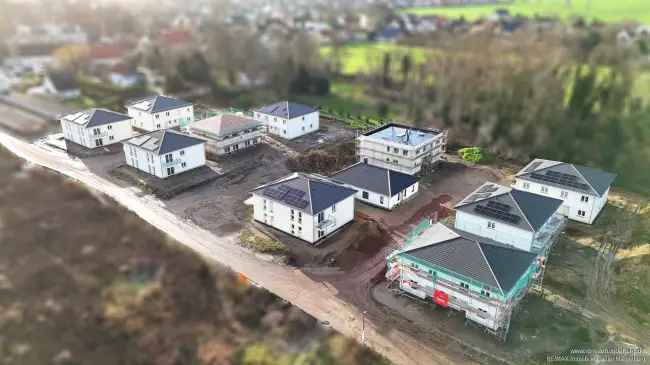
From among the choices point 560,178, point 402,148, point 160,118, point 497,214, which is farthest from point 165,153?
point 560,178

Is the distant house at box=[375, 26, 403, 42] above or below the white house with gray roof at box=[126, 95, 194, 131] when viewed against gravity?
above

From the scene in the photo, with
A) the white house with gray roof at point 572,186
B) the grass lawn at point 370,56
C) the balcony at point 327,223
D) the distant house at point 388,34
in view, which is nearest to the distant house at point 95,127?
the balcony at point 327,223

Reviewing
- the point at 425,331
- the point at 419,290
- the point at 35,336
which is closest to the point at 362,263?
the point at 419,290

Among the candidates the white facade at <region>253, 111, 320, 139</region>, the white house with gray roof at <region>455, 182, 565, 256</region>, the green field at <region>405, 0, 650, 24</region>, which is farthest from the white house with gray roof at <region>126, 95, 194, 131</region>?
the green field at <region>405, 0, 650, 24</region>

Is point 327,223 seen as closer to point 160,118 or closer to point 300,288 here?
point 300,288

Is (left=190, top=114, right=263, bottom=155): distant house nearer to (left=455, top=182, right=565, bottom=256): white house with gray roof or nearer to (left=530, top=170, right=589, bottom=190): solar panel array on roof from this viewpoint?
(left=455, top=182, right=565, bottom=256): white house with gray roof
